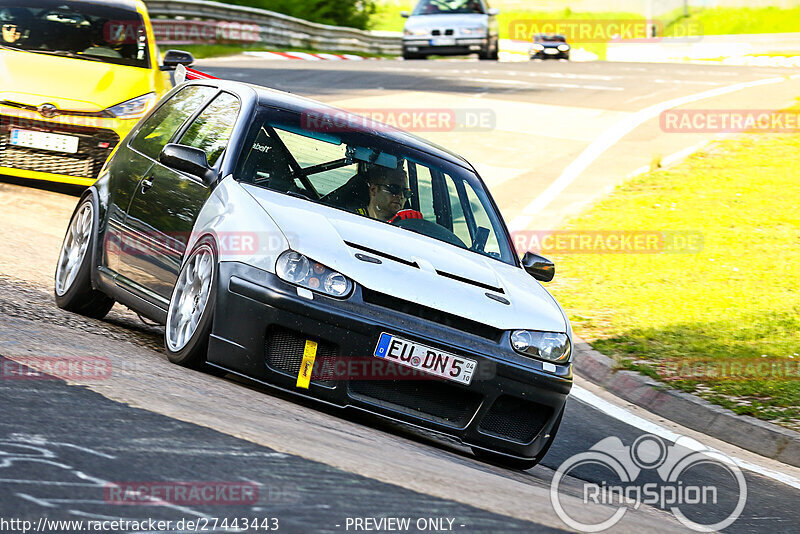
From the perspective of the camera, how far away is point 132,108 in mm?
11414

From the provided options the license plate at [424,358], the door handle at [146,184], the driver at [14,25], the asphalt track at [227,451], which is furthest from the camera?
the driver at [14,25]

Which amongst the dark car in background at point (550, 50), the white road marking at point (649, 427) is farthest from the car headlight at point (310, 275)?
the dark car in background at point (550, 50)

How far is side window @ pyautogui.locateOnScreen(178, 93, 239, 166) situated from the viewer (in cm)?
661

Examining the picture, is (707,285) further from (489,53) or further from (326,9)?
(326,9)

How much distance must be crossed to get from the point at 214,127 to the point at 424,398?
2.25 m

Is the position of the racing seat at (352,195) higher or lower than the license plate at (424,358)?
higher

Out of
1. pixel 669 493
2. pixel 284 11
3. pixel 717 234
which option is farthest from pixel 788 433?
pixel 284 11

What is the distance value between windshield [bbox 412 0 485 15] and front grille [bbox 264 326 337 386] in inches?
1135

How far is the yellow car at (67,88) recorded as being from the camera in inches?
436

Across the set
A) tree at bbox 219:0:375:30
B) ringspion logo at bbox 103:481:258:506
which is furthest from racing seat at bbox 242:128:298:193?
tree at bbox 219:0:375:30

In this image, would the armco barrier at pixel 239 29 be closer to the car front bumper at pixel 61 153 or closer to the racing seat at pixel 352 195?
the car front bumper at pixel 61 153

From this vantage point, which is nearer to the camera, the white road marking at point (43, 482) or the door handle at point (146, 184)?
the white road marking at point (43, 482)

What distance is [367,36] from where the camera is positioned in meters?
42.1

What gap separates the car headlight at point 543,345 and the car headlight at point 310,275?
2.87ft
